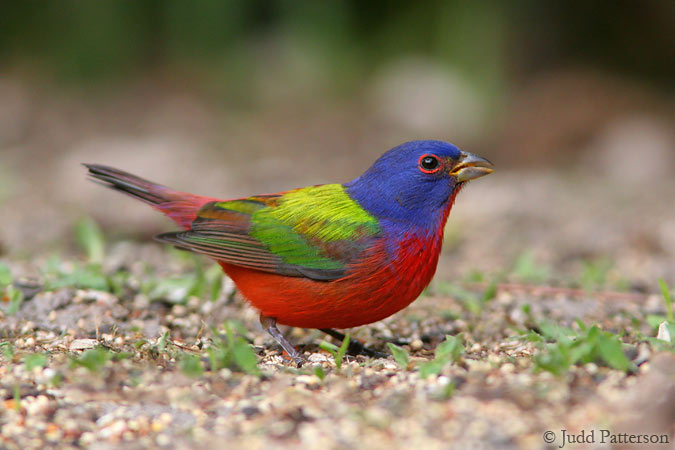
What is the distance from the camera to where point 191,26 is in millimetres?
10477

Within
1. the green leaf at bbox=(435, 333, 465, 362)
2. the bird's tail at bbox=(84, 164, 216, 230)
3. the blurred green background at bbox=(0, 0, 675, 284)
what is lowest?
the green leaf at bbox=(435, 333, 465, 362)

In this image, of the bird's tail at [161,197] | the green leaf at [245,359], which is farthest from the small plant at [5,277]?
the green leaf at [245,359]

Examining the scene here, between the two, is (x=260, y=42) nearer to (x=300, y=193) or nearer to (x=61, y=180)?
(x=61, y=180)

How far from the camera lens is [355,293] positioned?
12.0 feet

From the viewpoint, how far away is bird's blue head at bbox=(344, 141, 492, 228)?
3.91 m

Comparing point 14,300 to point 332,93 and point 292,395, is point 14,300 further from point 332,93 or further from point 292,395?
point 332,93

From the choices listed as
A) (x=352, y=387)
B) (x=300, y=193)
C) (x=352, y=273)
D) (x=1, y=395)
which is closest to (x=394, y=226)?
(x=352, y=273)

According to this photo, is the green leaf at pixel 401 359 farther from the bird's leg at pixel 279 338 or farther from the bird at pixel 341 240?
the bird's leg at pixel 279 338

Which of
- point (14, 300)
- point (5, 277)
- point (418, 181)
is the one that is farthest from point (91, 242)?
point (418, 181)

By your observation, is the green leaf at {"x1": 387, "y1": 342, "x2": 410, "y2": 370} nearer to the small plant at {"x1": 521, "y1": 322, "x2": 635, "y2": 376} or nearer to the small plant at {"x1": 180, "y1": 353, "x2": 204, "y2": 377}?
the small plant at {"x1": 521, "y1": 322, "x2": 635, "y2": 376}

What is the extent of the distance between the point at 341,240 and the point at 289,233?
0.98 ft

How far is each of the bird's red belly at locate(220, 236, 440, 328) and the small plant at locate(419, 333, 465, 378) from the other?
0.43 m

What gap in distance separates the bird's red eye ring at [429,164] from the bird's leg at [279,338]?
42.7 inches


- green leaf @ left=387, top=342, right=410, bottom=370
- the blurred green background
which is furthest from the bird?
the blurred green background
